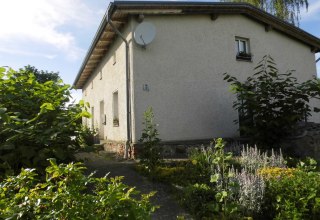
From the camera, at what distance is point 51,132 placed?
4.29 m

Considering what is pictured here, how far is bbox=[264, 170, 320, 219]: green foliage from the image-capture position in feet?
13.9

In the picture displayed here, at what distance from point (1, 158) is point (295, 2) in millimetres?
20165

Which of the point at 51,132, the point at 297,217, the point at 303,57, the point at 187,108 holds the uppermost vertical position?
the point at 303,57

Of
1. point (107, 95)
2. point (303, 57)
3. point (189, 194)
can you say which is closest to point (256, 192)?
point (189, 194)

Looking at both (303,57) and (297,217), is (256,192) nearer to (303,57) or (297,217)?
(297,217)

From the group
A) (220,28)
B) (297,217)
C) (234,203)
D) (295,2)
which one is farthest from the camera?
(295,2)

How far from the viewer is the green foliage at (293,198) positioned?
4230 millimetres

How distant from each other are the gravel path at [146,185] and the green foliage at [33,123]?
2.45 ft

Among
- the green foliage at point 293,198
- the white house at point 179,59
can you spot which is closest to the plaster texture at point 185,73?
the white house at point 179,59

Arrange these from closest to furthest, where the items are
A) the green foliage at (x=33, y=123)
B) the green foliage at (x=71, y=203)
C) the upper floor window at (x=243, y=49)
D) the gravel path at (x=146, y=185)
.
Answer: the green foliage at (x=71, y=203) → the green foliage at (x=33, y=123) → the gravel path at (x=146, y=185) → the upper floor window at (x=243, y=49)

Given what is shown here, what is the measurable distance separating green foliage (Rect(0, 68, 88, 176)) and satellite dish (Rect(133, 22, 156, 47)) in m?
4.15

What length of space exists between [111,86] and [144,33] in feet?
11.3

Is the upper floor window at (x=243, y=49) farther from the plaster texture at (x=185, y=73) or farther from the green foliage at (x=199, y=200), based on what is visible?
the green foliage at (x=199, y=200)

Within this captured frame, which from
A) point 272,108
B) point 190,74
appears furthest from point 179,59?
point 272,108
